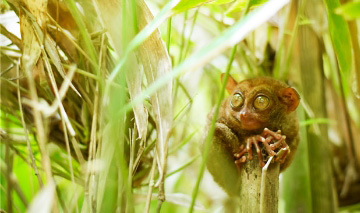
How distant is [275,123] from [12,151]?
136 cm

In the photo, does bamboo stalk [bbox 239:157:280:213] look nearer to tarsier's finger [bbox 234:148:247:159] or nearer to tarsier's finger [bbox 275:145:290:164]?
tarsier's finger [bbox 275:145:290:164]

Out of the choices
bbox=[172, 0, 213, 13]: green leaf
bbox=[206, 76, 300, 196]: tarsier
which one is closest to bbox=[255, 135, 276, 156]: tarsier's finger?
bbox=[206, 76, 300, 196]: tarsier

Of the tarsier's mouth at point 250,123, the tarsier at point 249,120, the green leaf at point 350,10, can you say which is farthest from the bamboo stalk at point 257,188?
the green leaf at point 350,10

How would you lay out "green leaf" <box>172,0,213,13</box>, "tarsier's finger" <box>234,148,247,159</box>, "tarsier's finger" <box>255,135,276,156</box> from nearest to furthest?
"green leaf" <box>172,0,213,13</box>, "tarsier's finger" <box>255,135,276,156</box>, "tarsier's finger" <box>234,148,247,159</box>

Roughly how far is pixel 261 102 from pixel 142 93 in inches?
49.9

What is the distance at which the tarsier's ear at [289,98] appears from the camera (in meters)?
2.21

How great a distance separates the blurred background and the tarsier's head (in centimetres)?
23

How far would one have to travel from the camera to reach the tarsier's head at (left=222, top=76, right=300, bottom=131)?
213 centimetres

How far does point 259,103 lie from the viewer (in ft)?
7.03

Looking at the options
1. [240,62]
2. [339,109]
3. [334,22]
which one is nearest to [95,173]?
[334,22]

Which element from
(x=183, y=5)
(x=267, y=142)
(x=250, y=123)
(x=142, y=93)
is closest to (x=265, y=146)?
(x=267, y=142)

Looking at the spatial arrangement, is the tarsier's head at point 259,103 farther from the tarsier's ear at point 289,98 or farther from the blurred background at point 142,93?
the blurred background at point 142,93

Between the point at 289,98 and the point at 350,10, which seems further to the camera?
the point at 289,98

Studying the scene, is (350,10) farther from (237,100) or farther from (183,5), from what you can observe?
(237,100)
